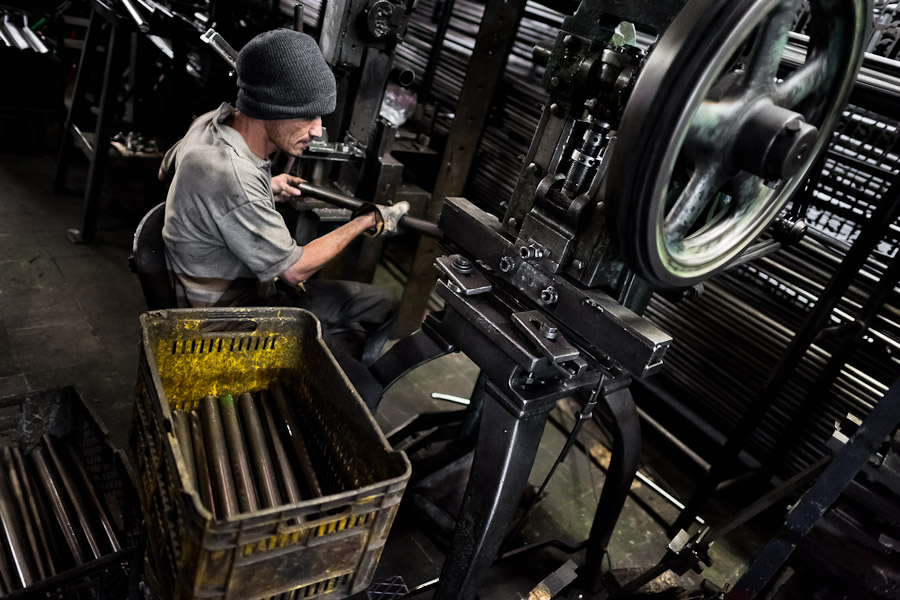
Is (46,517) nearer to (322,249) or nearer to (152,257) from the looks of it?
(152,257)

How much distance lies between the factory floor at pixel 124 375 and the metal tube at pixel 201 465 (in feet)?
3.38

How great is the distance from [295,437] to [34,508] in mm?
770

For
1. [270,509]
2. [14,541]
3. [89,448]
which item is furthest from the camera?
[89,448]

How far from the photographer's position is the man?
6.28 feet

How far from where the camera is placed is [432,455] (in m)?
2.79

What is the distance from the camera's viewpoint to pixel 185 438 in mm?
1623

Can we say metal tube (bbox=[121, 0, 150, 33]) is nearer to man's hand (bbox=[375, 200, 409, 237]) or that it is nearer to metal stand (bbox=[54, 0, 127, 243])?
metal stand (bbox=[54, 0, 127, 243])

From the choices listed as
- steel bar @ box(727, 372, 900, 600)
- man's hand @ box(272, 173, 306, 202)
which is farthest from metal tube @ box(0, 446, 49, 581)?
steel bar @ box(727, 372, 900, 600)

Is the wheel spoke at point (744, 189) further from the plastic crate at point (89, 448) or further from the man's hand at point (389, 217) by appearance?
the plastic crate at point (89, 448)

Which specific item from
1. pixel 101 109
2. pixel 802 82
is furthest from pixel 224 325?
pixel 101 109

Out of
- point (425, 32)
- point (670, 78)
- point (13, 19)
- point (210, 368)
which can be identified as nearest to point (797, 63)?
point (670, 78)

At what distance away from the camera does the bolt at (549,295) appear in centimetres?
182

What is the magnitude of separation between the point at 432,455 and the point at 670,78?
2.00 m

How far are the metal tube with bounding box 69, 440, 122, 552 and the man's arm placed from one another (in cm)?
86
